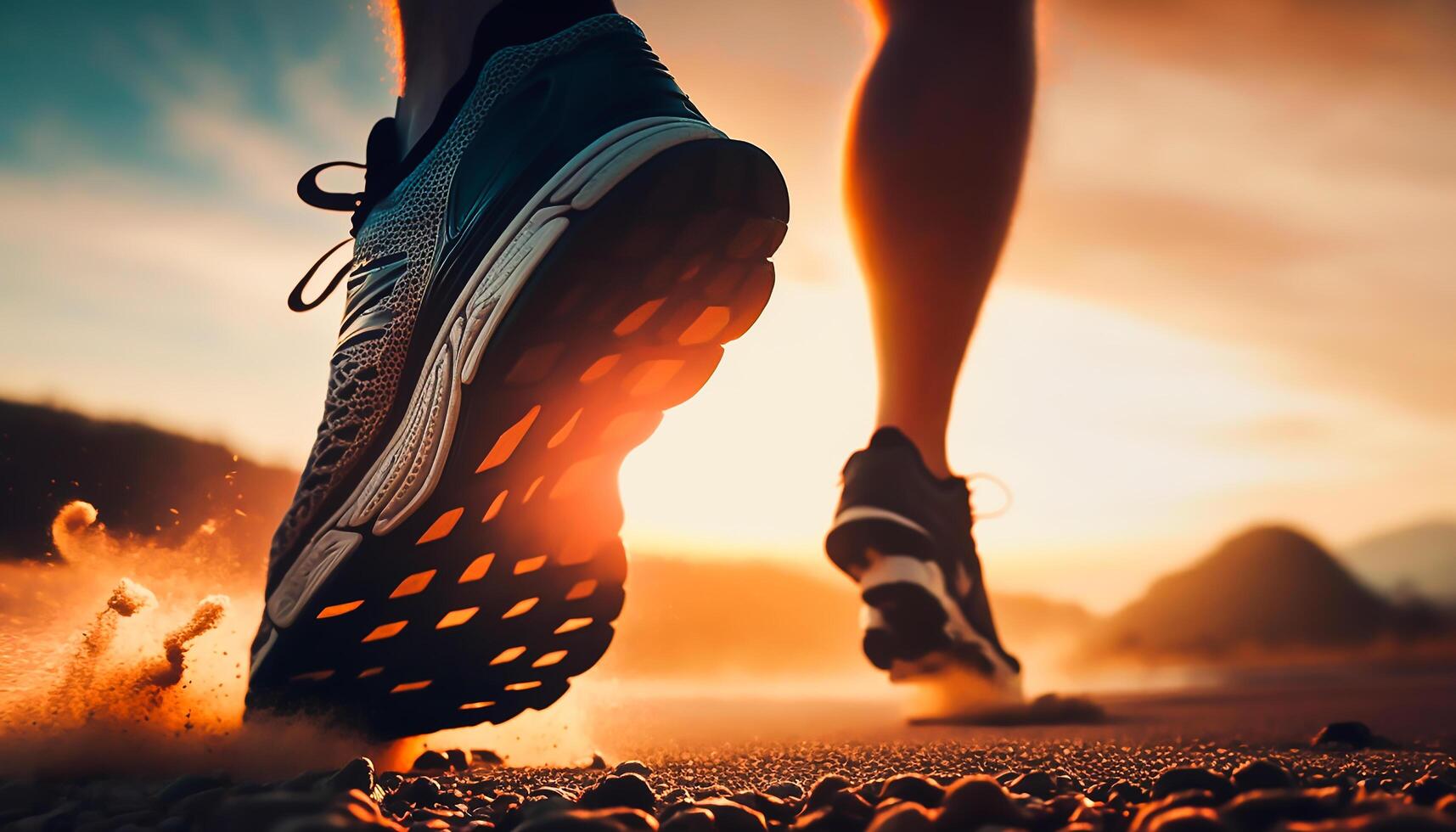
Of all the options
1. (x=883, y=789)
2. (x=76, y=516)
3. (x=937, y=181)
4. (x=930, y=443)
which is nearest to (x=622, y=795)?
(x=883, y=789)

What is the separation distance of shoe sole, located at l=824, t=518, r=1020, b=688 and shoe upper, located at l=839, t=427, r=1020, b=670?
0.9 inches

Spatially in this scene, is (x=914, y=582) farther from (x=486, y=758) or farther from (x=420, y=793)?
(x=420, y=793)

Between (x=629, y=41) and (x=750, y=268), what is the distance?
416mm

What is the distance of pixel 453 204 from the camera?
4.84 ft

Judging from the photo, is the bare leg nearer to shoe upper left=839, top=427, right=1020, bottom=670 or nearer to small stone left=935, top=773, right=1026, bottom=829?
shoe upper left=839, top=427, right=1020, bottom=670

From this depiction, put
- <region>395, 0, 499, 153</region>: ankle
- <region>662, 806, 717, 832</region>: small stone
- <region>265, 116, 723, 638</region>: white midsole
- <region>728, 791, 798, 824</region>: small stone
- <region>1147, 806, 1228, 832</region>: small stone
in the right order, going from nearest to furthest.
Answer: <region>1147, 806, 1228, 832</region>: small stone < <region>662, 806, 717, 832</region>: small stone < <region>728, 791, 798, 824</region>: small stone < <region>265, 116, 723, 638</region>: white midsole < <region>395, 0, 499, 153</region>: ankle

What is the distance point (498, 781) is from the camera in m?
1.22

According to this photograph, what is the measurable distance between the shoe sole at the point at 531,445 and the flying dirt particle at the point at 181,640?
118mm

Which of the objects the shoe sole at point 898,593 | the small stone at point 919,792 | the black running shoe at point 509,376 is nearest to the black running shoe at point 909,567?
the shoe sole at point 898,593

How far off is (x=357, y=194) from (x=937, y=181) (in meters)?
1.23

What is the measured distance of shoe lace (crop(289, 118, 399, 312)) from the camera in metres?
1.73

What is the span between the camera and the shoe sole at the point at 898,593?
1.92m

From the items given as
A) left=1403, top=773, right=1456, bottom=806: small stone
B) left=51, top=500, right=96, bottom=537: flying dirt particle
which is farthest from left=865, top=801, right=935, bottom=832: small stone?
left=51, top=500, right=96, bottom=537: flying dirt particle

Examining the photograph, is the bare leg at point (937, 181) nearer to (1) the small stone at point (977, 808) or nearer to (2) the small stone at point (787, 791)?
(2) the small stone at point (787, 791)
